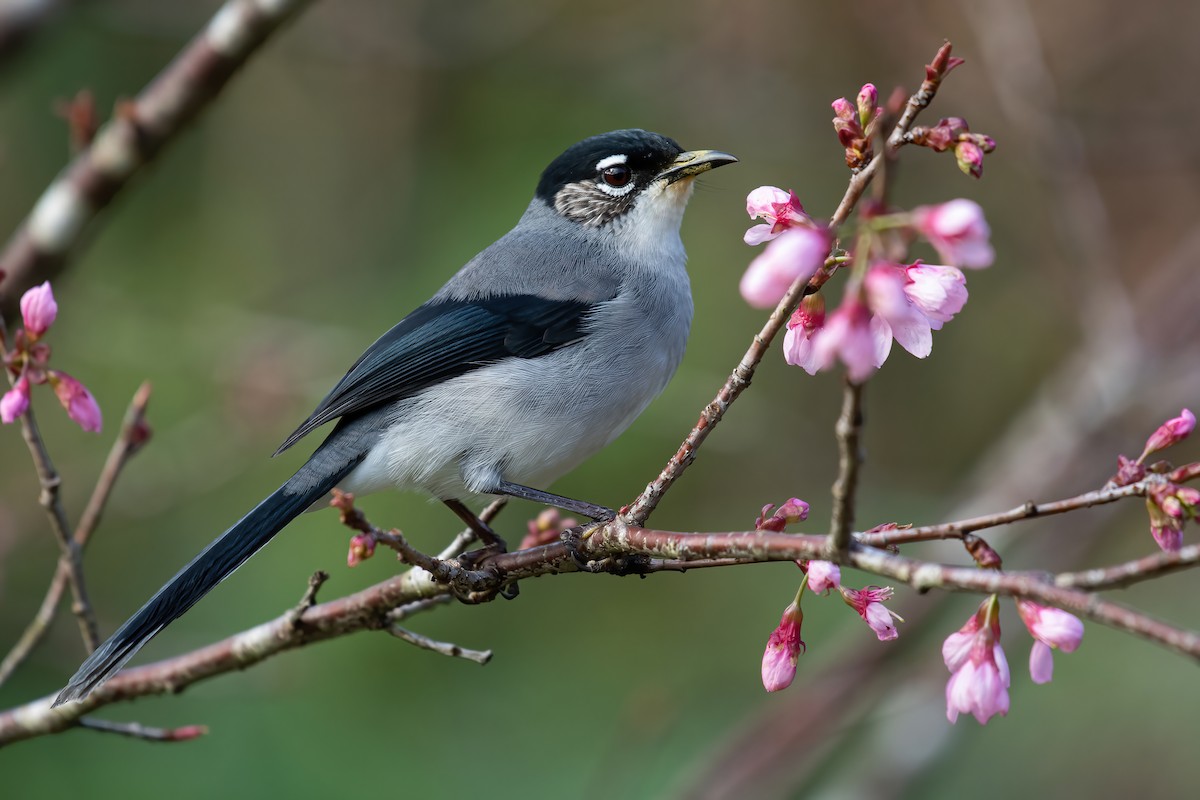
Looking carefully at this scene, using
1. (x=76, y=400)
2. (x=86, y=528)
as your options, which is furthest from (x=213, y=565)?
(x=76, y=400)

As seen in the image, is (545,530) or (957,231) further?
(545,530)

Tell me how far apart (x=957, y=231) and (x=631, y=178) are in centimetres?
322

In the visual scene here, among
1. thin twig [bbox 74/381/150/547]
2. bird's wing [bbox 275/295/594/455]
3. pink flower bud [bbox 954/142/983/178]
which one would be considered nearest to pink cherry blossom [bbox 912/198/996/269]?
pink flower bud [bbox 954/142/983/178]

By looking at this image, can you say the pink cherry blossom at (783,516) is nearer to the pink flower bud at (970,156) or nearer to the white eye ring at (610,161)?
the pink flower bud at (970,156)

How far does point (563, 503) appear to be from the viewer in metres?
3.48

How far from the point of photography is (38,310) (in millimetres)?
2670

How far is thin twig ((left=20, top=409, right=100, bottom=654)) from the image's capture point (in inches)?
109

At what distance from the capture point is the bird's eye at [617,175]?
4.71 meters

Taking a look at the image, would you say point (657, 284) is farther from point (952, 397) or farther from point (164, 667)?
point (952, 397)

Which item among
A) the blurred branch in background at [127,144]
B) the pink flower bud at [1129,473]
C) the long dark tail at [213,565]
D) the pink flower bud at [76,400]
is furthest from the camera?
the blurred branch in background at [127,144]

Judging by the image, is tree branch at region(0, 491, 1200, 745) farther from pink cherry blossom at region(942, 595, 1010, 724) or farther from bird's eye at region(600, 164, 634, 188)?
bird's eye at region(600, 164, 634, 188)

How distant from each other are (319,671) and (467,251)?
2.24m

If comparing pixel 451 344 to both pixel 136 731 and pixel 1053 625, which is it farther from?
pixel 1053 625

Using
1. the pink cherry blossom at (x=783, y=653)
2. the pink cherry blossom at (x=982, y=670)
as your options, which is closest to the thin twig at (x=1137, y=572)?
the pink cherry blossom at (x=982, y=670)
